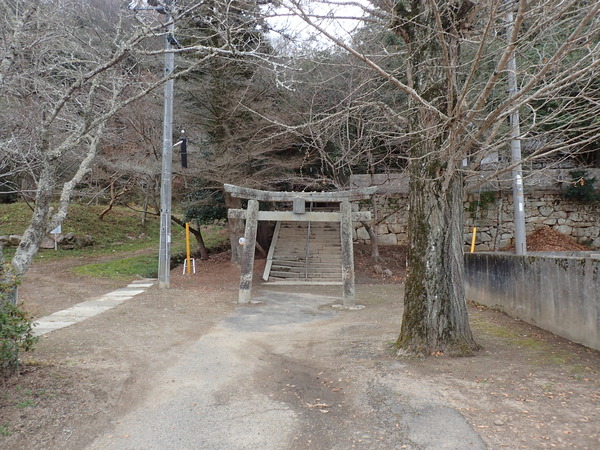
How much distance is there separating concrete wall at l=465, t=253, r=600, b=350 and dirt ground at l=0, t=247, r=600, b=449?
0.23 meters

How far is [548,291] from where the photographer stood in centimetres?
674

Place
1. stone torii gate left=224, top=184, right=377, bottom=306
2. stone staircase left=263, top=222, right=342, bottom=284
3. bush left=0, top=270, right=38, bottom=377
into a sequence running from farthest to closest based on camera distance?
stone staircase left=263, top=222, right=342, bottom=284 < stone torii gate left=224, top=184, right=377, bottom=306 < bush left=0, top=270, right=38, bottom=377

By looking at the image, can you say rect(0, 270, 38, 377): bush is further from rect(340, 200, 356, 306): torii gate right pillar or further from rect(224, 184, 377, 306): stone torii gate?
rect(340, 200, 356, 306): torii gate right pillar

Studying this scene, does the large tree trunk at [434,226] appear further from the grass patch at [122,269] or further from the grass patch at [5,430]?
the grass patch at [122,269]

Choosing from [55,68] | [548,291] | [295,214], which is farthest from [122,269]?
[548,291]

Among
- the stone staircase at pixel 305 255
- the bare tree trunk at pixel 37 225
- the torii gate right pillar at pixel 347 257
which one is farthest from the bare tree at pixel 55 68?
the stone staircase at pixel 305 255

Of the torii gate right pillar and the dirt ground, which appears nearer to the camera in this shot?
the dirt ground

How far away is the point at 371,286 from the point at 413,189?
8876 mm

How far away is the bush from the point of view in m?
4.23

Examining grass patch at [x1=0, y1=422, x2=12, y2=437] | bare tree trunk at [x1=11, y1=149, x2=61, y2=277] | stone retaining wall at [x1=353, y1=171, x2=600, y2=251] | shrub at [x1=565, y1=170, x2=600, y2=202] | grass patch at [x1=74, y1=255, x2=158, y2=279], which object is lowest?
grass patch at [x1=0, y1=422, x2=12, y2=437]

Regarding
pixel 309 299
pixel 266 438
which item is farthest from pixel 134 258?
pixel 266 438

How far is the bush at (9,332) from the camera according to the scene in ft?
13.9

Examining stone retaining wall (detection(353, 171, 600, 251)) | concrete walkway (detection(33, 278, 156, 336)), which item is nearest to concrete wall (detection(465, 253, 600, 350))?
concrete walkway (detection(33, 278, 156, 336))

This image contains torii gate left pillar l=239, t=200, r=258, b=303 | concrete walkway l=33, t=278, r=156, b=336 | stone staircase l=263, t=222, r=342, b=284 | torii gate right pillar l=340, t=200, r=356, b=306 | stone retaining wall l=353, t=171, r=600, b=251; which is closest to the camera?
concrete walkway l=33, t=278, r=156, b=336
